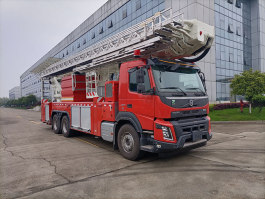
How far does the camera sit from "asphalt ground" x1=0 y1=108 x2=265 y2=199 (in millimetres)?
3678

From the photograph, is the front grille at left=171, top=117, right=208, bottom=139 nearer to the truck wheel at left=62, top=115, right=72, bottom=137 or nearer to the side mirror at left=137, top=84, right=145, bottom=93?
the side mirror at left=137, top=84, right=145, bottom=93

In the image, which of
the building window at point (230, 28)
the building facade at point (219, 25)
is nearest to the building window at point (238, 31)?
the building facade at point (219, 25)

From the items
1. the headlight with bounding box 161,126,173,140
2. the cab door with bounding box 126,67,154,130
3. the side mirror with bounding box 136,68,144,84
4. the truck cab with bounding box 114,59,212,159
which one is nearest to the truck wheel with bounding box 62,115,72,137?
the truck cab with bounding box 114,59,212,159

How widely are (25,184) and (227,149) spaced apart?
6205 mm

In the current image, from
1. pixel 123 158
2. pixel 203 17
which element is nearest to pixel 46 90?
pixel 123 158

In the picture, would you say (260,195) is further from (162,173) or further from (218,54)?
(218,54)

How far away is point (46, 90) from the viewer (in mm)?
12828

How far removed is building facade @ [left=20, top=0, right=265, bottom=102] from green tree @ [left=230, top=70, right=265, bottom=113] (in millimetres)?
6795

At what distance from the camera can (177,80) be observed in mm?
5363

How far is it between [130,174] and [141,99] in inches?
78.5

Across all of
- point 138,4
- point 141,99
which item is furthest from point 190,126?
point 138,4

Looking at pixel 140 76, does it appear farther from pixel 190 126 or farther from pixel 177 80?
pixel 190 126

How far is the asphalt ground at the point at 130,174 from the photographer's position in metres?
3.68

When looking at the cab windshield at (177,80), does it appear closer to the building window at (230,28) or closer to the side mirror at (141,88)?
the side mirror at (141,88)
